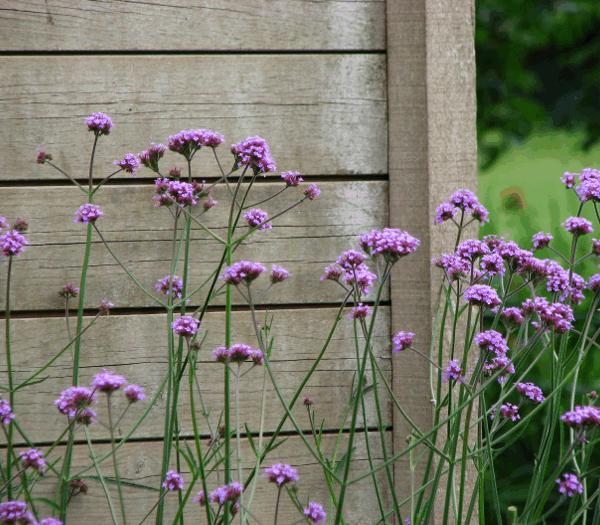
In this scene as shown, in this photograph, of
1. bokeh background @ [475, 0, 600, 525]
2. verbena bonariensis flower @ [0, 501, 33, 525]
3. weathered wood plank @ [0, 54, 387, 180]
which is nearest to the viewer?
verbena bonariensis flower @ [0, 501, 33, 525]

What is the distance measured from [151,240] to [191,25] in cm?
55

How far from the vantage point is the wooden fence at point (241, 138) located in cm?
127

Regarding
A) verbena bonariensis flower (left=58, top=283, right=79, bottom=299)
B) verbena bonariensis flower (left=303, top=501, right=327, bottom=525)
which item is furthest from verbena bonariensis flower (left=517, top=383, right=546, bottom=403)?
verbena bonariensis flower (left=58, top=283, right=79, bottom=299)

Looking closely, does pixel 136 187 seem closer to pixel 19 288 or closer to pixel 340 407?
pixel 19 288

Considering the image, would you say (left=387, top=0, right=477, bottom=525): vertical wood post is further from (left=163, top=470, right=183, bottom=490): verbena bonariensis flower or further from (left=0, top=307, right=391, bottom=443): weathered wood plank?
(left=163, top=470, right=183, bottom=490): verbena bonariensis flower

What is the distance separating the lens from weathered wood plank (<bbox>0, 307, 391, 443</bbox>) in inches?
49.7

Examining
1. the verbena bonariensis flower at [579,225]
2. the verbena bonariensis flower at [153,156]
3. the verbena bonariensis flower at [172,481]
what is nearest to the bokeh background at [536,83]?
the verbena bonariensis flower at [579,225]

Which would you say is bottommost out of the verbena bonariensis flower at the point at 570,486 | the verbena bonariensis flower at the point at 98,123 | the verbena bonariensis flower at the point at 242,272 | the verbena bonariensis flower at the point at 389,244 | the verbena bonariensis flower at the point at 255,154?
the verbena bonariensis flower at the point at 570,486

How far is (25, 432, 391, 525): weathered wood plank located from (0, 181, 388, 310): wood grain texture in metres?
0.36

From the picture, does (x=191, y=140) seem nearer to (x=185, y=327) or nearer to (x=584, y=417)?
(x=185, y=327)

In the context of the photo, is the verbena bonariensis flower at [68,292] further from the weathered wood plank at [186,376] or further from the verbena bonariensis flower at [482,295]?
the verbena bonariensis flower at [482,295]

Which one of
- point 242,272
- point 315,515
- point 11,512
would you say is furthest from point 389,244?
point 11,512

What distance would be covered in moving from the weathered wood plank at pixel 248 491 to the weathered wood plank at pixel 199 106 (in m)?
0.69

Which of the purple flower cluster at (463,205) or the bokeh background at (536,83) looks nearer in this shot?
the purple flower cluster at (463,205)
